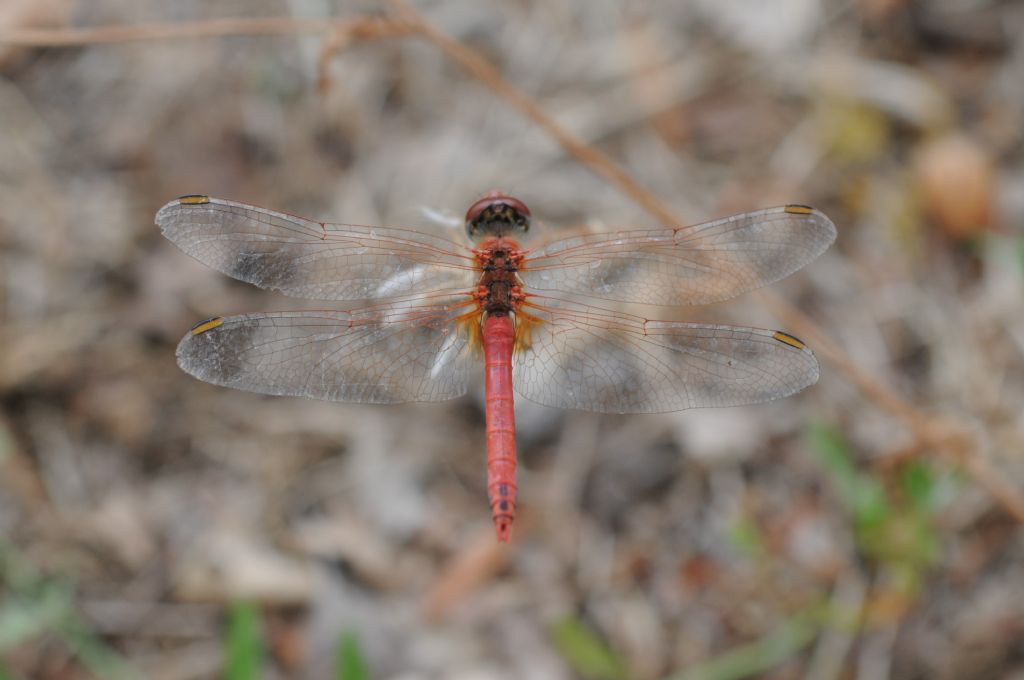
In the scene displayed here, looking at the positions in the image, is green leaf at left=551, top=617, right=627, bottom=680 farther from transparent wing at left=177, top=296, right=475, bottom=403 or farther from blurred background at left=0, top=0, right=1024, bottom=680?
transparent wing at left=177, top=296, right=475, bottom=403

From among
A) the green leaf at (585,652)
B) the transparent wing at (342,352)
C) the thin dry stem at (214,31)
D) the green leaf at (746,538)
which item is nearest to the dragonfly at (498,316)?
the transparent wing at (342,352)

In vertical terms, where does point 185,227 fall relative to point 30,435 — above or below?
below

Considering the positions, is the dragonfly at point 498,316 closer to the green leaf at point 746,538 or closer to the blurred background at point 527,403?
the blurred background at point 527,403

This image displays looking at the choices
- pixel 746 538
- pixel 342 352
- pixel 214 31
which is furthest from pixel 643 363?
pixel 214 31

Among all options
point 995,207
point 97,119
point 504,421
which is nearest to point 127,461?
point 97,119

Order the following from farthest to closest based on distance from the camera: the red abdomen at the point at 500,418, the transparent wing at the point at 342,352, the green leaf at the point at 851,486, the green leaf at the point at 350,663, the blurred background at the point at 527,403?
the blurred background at the point at 527,403 < the green leaf at the point at 851,486 < the green leaf at the point at 350,663 < the transparent wing at the point at 342,352 < the red abdomen at the point at 500,418

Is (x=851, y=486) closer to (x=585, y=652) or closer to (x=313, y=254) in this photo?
(x=585, y=652)

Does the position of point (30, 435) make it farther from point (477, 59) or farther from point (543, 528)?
point (477, 59)
